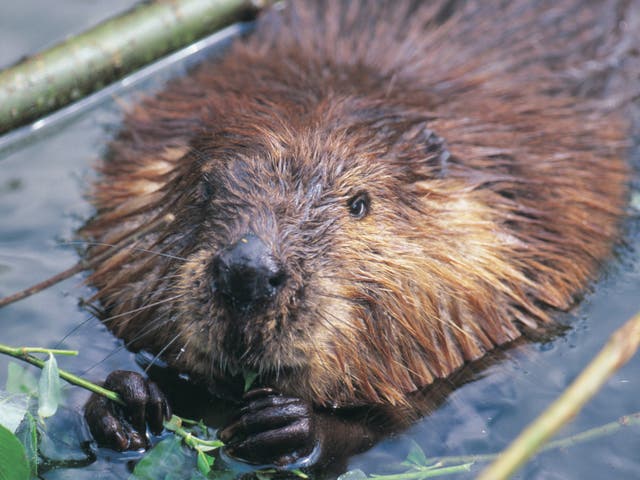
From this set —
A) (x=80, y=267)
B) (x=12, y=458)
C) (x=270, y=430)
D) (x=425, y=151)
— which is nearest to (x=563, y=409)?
(x=270, y=430)

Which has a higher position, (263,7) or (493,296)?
(263,7)

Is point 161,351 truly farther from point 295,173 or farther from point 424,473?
point 424,473

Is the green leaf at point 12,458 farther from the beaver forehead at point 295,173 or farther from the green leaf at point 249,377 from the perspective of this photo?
the beaver forehead at point 295,173

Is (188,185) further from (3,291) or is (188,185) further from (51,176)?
(51,176)

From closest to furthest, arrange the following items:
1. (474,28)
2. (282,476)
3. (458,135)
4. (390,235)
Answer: (282,476), (390,235), (458,135), (474,28)

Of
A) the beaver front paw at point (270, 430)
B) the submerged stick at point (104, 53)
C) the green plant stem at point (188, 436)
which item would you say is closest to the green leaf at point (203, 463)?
the green plant stem at point (188, 436)

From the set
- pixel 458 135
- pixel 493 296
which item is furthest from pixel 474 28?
pixel 493 296
